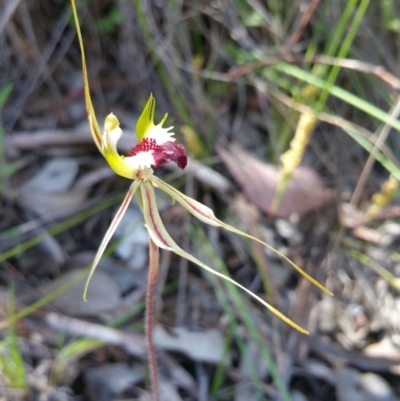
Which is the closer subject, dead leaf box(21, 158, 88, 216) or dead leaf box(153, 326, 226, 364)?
dead leaf box(153, 326, 226, 364)

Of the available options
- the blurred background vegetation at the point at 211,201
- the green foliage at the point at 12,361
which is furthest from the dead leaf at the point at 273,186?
the green foliage at the point at 12,361

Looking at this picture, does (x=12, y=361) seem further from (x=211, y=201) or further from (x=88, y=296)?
(x=211, y=201)

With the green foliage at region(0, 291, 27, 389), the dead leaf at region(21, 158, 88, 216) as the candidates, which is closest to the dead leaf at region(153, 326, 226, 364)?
the green foliage at region(0, 291, 27, 389)

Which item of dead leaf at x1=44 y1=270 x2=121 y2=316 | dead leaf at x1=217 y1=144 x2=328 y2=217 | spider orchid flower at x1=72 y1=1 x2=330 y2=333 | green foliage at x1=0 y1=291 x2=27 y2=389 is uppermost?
dead leaf at x1=217 y1=144 x2=328 y2=217

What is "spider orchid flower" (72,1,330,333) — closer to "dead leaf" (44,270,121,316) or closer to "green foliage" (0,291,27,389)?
"green foliage" (0,291,27,389)

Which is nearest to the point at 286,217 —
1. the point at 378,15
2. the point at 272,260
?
the point at 272,260

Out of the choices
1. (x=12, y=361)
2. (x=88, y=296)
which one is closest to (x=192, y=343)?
(x=88, y=296)

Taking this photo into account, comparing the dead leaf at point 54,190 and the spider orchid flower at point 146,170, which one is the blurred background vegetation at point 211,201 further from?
the spider orchid flower at point 146,170

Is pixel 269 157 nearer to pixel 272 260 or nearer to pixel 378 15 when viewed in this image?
pixel 272 260
